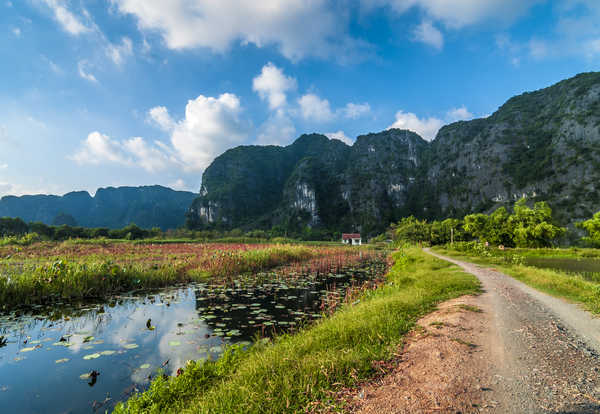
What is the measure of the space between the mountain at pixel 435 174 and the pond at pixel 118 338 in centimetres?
9937

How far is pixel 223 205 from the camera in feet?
509

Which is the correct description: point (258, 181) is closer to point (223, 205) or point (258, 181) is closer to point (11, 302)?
point (223, 205)

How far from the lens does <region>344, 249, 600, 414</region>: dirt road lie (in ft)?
8.64

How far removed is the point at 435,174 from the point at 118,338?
536ft


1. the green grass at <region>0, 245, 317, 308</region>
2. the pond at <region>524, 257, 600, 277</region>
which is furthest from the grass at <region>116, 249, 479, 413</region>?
the pond at <region>524, 257, 600, 277</region>

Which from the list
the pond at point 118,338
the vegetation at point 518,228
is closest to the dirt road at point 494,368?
the pond at point 118,338

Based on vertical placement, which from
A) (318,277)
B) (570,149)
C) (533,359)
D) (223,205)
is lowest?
(318,277)

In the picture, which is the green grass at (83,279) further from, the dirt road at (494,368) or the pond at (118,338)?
the dirt road at (494,368)

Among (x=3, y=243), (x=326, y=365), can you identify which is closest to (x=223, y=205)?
(x=3, y=243)

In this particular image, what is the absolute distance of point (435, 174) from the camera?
146 metres

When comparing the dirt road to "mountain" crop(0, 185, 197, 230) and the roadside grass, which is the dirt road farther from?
"mountain" crop(0, 185, 197, 230)

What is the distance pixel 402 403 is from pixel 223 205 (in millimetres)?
159738

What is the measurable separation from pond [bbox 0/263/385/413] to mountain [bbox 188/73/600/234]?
99366mm

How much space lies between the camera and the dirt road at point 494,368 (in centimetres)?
263
